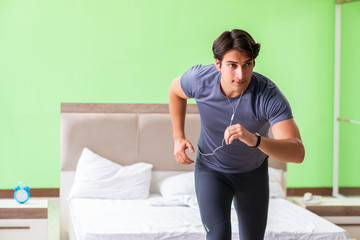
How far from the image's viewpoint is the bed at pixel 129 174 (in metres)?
3.43

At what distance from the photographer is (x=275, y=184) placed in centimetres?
397

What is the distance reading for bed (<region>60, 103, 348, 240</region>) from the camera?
11.3 feet

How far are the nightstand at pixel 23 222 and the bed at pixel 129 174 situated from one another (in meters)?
0.19

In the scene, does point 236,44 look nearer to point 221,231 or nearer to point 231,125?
point 231,125

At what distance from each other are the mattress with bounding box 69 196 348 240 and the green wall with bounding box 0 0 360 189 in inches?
65.2

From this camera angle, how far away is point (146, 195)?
3918 millimetres

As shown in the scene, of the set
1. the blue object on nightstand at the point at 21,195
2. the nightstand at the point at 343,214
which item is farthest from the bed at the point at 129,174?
the blue object on nightstand at the point at 21,195

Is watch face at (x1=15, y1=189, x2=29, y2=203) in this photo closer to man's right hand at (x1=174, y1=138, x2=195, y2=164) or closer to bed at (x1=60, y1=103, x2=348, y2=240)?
bed at (x1=60, y1=103, x2=348, y2=240)

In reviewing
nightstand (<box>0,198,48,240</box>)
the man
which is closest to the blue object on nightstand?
nightstand (<box>0,198,48,240</box>)

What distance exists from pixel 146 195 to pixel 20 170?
179cm

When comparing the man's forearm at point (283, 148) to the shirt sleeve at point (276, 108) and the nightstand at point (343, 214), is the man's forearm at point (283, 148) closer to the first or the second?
the shirt sleeve at point (276, 108)

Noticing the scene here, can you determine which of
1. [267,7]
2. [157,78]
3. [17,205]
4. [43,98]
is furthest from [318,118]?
[17,205]

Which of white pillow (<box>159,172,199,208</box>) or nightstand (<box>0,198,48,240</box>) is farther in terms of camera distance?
white pillow (<box>159,172,199,208</box>)

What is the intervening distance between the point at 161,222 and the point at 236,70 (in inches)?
55.3
